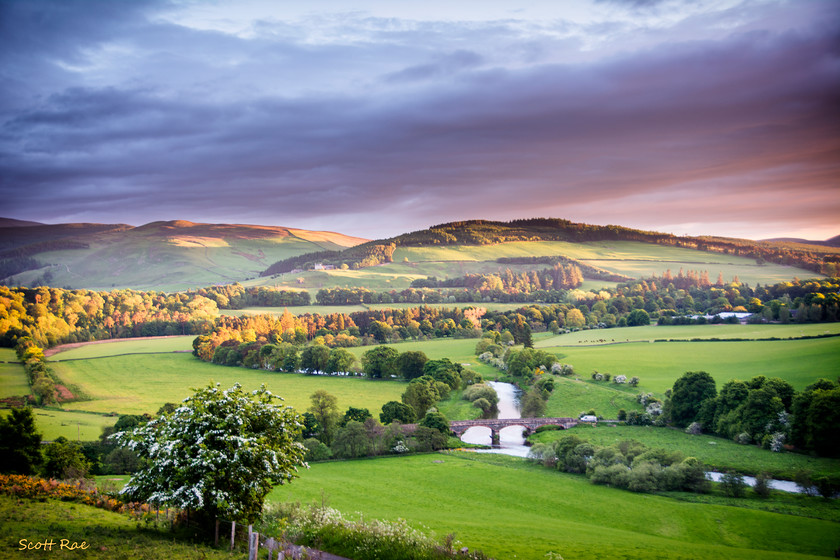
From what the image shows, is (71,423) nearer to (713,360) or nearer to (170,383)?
(170,383)

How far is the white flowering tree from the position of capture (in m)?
19.7

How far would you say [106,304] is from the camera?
14862 centimetres

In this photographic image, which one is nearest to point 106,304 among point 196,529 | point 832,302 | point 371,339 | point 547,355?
point 371,339

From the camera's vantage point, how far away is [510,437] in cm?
7700

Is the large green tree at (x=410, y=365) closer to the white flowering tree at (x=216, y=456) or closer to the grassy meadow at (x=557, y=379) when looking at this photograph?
the grassy meadow at (x=557, y=379)

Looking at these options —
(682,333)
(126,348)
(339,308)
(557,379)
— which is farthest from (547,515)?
(339,308)

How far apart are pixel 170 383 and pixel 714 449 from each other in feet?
282

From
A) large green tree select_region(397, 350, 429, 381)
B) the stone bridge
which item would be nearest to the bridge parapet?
the stone bridge

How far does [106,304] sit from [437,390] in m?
115

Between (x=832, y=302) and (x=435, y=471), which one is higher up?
(x=832, y=302)

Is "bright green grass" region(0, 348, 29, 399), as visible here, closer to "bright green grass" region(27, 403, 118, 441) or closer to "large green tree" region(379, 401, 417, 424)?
"bright green grass" region(27, 403, 118, 441)

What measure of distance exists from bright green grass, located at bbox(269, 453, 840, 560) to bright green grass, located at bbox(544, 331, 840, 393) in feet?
125

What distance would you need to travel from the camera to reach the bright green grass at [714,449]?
49728 millimetres

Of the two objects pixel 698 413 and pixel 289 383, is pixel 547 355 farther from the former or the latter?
pixel 289 383
